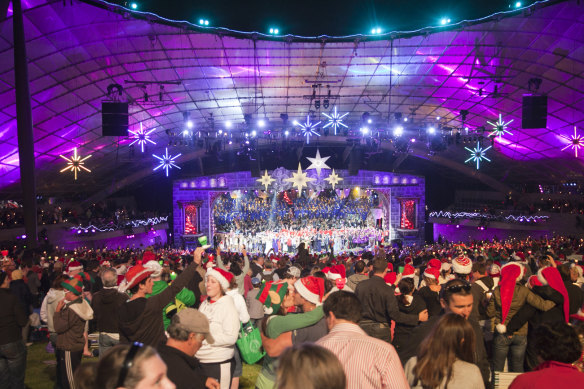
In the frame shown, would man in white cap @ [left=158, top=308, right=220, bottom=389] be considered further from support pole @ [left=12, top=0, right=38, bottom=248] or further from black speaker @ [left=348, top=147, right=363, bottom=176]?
black speaker @ [left=348, top=147, right=363, bottom=176]

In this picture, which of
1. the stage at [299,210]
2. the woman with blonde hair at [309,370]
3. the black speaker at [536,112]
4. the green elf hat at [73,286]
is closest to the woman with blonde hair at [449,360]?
the woman with blonde hair at [309,370]

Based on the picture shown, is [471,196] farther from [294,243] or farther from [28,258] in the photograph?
[28,258]

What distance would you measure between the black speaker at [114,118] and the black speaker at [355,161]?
47.7 feet

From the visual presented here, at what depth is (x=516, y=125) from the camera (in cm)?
2311

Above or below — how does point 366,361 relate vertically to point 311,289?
below

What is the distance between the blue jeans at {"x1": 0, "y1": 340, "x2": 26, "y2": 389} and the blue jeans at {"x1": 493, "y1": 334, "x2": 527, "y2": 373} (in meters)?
4.88

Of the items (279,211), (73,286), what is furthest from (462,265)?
(279,211)

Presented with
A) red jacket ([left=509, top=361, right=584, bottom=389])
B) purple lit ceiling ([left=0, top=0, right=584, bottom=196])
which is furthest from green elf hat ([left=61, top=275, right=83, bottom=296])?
purple lit ceiling ([left=0, top=0, right=584, bottom=196])

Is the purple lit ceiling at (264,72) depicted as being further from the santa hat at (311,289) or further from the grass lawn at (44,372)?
the santa hat at (311,289)

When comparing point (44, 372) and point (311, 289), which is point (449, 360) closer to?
point (311, 289)

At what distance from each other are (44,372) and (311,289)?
16.4ft

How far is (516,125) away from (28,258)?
69.9 feet

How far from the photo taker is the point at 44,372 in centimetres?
685

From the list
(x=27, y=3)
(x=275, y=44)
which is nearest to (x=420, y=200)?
(x=275, y=44)
